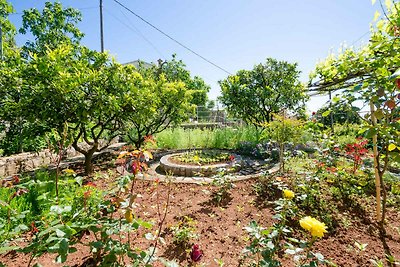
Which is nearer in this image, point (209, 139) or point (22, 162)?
point (22, 162)

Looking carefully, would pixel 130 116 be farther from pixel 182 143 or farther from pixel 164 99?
pixel 182 143

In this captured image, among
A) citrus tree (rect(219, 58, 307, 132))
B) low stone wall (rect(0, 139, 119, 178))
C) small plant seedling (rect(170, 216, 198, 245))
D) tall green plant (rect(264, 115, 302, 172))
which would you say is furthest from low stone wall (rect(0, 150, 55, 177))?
citrus tree (rect(219, 58, 307, 132))

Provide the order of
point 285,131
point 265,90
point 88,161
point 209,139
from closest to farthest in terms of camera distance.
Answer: point 285,131 → point 88,161 → point 265,90 → point 209,139

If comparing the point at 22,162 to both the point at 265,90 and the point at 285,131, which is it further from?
the point at 265,90

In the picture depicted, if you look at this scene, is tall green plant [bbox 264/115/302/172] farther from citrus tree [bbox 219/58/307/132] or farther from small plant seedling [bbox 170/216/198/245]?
citrus tree [bbox 219/58/307/132]

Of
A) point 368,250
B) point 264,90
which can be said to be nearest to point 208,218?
point 368,250

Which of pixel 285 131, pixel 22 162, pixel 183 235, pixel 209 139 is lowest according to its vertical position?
pixel 183 235

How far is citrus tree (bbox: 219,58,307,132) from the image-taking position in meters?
7.99

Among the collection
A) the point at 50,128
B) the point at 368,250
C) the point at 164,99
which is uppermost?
the point at 164,99

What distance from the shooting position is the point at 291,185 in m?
3.26

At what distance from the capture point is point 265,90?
7.97 meters

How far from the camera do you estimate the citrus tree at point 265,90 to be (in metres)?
7.99

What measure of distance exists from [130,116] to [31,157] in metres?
2.93

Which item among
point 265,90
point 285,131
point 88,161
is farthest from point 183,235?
point 265,90
